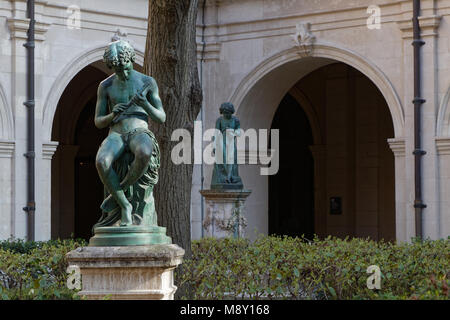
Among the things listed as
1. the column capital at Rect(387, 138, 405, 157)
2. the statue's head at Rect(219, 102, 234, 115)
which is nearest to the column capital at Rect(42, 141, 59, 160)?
the statue's head at Rect(219, 102, 234, 115)

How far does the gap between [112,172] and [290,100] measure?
631 inches

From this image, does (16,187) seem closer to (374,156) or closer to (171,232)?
(171,232)

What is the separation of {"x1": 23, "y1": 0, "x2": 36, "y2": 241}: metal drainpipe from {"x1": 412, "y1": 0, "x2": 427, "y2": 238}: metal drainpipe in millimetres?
5838

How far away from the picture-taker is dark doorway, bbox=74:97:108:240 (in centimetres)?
2192

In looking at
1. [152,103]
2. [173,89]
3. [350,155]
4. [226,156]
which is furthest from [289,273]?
[350,155]

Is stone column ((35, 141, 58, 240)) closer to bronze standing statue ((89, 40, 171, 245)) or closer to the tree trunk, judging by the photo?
the tree trunk

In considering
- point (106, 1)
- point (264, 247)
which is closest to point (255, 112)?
point (106, 1)

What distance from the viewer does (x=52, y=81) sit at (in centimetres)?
1488

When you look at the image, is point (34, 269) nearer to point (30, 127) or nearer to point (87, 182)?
point (30, 127)

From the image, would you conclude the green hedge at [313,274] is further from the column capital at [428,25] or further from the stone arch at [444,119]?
the column capital at [428,25]

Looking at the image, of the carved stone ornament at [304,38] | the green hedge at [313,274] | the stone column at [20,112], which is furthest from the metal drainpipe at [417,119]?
the stone column at [20,112]

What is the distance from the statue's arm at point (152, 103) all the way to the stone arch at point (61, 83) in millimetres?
8440

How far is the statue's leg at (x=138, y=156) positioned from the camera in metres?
6.18

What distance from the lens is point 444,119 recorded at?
14344mm
